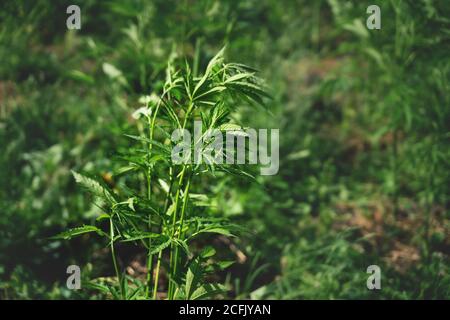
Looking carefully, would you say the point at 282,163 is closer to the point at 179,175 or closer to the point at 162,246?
the point at 179,175

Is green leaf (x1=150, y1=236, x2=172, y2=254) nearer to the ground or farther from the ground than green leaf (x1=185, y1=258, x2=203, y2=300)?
farther from the ground

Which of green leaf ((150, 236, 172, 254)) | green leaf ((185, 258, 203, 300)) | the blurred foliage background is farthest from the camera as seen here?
the blurred foliage background

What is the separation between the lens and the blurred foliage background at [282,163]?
2314 millimetres

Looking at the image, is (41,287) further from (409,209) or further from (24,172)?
(409,209)

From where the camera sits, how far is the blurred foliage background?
2314 millimetres

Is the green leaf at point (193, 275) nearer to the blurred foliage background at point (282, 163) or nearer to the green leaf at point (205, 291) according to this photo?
the green leaf at point (205, 291)

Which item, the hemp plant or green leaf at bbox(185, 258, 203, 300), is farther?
green leaf at bbox(185, 258, 203, 300)

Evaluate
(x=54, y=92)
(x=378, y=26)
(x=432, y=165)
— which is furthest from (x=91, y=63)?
(x=432, y=165)

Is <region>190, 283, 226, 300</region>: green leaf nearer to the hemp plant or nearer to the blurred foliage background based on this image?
the hemp plant

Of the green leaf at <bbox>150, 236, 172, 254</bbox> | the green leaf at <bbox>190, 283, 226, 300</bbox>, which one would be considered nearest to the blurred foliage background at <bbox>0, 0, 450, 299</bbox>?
the green leaf at <bbox>150, 236, 172, 254</bbox>

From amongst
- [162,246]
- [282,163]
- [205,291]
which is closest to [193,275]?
[205,291]

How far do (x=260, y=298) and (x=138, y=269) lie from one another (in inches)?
25.6

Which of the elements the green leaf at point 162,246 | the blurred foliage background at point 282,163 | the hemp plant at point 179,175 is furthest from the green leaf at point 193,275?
the blurred foliage background at point 282,163

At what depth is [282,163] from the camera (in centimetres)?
316
